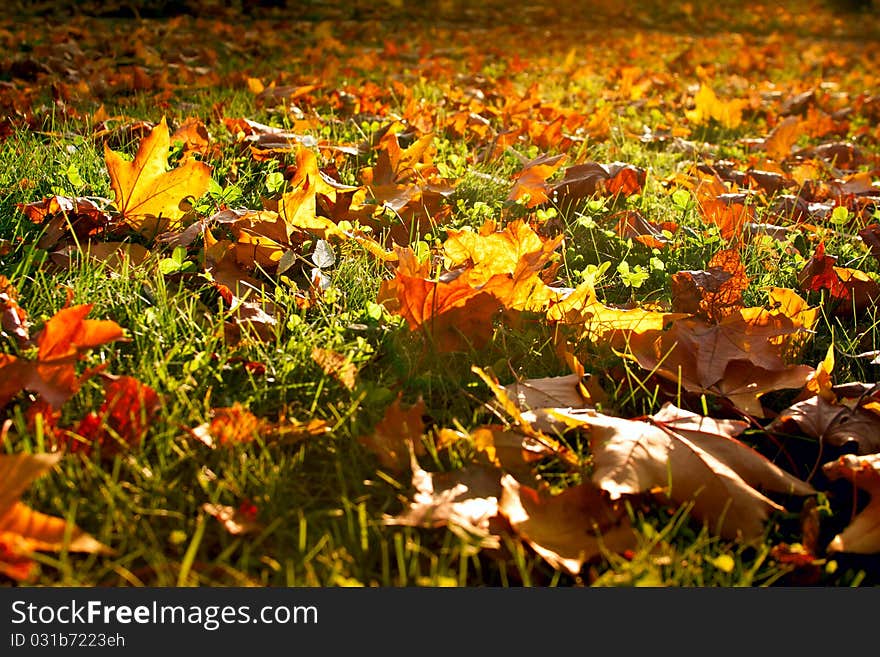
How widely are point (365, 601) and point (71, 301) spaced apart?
2.97 feet

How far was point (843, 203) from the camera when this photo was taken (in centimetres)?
274

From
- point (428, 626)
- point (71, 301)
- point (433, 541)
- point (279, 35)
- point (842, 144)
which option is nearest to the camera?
point (428, 626)

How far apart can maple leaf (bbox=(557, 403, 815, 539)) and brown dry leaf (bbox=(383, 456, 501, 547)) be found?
0.53ft

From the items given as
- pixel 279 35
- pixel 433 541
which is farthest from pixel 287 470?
pixel 279 35

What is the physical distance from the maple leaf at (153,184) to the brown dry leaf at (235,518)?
95 centimetres

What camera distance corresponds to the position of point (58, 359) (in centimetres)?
123

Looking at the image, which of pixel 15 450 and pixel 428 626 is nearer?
pixel 428 626

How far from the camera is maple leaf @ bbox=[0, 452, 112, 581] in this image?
949 mm

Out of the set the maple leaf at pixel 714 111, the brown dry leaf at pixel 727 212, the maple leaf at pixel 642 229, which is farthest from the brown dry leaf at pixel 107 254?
the maple leaf at pixel 714 111

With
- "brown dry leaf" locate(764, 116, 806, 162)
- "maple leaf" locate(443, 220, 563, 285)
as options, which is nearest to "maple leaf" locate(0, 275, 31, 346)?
"maple leaf" locate(443, 220, 563, 285)

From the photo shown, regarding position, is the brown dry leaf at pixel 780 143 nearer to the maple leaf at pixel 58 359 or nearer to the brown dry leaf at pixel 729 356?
the brown dry leaf at pixel 729 356

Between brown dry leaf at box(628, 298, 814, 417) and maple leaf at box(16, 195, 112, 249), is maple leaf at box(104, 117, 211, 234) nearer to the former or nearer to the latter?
maple leaf at box(16, 195, 112, 249)

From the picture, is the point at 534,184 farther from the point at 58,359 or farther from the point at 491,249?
the point at 58,359

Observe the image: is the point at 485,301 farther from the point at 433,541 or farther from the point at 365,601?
the point at 365,601
